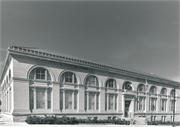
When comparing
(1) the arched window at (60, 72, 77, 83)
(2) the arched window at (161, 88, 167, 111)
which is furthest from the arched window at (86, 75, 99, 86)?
(2) the arched window at (161, 88, 167, 111)

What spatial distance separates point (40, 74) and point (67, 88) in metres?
5.32

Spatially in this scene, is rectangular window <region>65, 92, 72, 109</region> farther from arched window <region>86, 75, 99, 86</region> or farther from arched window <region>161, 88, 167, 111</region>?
arched window <region>161, 88, 167, 111</region>

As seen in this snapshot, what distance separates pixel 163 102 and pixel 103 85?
82.2 ft

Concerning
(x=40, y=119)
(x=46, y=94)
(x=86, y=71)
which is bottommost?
(x=40, y=119)

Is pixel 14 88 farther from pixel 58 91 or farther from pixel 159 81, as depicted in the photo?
pixel 159 81

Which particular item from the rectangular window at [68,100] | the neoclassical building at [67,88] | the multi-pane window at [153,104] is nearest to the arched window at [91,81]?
the neoclassical building at [67,88]

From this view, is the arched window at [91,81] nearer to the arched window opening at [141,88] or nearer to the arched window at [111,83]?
the arched window at [111,83]

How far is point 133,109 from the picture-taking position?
37.7m

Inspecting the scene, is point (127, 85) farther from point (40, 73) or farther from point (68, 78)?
point (40, 73)

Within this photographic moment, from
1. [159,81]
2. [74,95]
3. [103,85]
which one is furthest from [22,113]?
[159,81]

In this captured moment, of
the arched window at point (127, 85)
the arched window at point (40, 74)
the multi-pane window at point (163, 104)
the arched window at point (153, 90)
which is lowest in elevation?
the multi-pane window at point (163, 104)

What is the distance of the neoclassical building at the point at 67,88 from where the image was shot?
77.8ft

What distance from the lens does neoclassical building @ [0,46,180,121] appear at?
77.8 ft

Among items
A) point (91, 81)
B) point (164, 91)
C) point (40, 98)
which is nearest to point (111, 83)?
point (91, 81)
